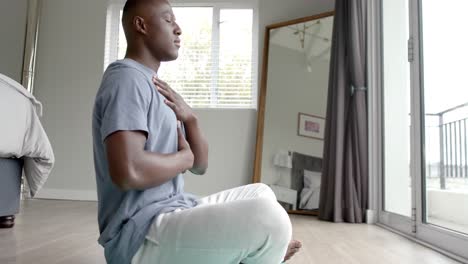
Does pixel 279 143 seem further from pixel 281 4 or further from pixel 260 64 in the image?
pixel 281 4

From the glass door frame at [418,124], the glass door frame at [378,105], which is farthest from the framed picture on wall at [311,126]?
the glass door frame at [418,124]

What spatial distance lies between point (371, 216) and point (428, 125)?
39.4 inches

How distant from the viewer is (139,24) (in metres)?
1.17

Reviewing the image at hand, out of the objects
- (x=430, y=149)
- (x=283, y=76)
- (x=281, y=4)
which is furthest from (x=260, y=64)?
(x=430, y=149)

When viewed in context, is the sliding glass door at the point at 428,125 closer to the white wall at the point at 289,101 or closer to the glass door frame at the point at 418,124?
the glass door frame at the point at 418,124

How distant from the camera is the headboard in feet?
13.8

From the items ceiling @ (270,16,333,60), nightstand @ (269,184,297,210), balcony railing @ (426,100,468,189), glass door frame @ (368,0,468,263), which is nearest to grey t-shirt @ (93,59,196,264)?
glass door frame @ (368,0,468,263)

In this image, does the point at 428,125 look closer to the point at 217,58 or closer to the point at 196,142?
the point at 196,142

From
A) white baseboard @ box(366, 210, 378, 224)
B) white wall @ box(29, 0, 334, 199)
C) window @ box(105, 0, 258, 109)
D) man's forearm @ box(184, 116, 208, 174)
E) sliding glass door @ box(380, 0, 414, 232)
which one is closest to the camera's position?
man's forearm @ box(184, 116, 208, 174)

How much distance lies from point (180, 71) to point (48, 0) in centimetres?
173

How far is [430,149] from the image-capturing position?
2.58 m

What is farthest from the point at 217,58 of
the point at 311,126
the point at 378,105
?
the point at 378,105

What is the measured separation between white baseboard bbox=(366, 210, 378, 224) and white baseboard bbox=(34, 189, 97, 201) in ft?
9.44

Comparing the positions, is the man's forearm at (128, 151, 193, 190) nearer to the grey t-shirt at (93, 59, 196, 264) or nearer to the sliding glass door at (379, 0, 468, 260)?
the grey t-shirt at (93, 59, 196, 264)
